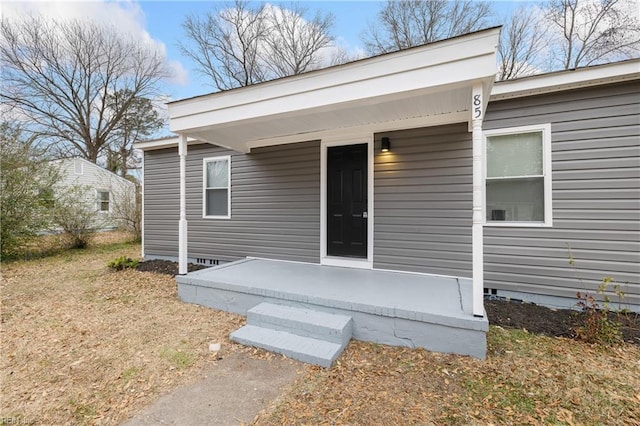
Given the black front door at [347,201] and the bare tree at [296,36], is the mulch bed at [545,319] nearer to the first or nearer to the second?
the black front door at [347,201]

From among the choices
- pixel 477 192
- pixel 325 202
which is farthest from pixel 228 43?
pixel 477 192

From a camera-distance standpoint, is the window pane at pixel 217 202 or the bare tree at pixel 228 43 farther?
the bare tree at pixel 228 43

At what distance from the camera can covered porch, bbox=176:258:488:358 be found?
270 centimetres

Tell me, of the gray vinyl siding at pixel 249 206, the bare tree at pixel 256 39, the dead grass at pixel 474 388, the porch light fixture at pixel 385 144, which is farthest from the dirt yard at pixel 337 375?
the bare tree at pixel 256 39

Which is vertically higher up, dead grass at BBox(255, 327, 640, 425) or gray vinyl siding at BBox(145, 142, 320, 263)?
gray vinyl siding at BBox(145, 142, 320, 263)

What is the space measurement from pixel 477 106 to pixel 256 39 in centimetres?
1397

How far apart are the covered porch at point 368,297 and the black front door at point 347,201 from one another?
47 cm

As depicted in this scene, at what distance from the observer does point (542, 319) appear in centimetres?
337

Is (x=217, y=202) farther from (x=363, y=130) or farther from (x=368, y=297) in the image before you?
(x=368, y=297)

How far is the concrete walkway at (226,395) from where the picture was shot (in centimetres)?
192

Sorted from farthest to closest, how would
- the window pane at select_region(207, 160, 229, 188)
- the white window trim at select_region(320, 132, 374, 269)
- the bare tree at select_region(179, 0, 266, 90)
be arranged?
the bare tree at select_region(179, 0, 266, 90) → the window pane at select_region(207, 160, 229, 188) → the white window trim at select_region(320, 132, 374, 269)

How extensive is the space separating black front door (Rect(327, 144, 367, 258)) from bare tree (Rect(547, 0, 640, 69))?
9619 millimetres

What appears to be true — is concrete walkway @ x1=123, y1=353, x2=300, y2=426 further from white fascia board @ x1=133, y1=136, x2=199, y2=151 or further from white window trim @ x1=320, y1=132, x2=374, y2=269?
white fascia board @ x1=133, y1=136, x2=199, y2=151

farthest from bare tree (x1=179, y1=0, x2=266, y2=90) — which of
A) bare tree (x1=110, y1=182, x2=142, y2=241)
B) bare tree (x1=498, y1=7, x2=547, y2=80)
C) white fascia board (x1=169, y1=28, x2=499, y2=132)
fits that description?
white fascia board (x1=169, y1=28, x2=499, y2=132)
